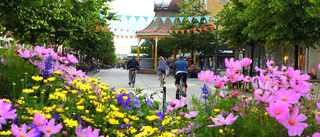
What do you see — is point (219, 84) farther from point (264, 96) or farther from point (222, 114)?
point (264, 96)

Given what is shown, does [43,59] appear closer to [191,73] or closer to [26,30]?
[26,30]

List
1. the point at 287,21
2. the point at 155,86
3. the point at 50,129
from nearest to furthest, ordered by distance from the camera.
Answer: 1. the point at 50,129
2. the point at 287,21
3. the point at 155,86

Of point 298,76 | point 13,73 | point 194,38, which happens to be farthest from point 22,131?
point 194,38

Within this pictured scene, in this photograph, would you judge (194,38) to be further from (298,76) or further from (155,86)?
(298,76)

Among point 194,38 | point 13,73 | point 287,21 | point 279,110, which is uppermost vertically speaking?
point 194,38

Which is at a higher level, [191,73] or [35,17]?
[35,17]

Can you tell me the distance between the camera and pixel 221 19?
25.2m

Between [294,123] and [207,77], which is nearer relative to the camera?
[294,123]

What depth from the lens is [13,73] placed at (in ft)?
13.3

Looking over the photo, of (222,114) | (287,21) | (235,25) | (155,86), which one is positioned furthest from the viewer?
(235,25)

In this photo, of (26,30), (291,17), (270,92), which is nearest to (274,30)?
(291,17)

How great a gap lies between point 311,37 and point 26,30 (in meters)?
15.7

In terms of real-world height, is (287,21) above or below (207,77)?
above

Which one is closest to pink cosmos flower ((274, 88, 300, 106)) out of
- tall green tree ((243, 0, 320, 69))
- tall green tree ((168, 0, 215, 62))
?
tall green tree ((243, 0, 320, 69))
